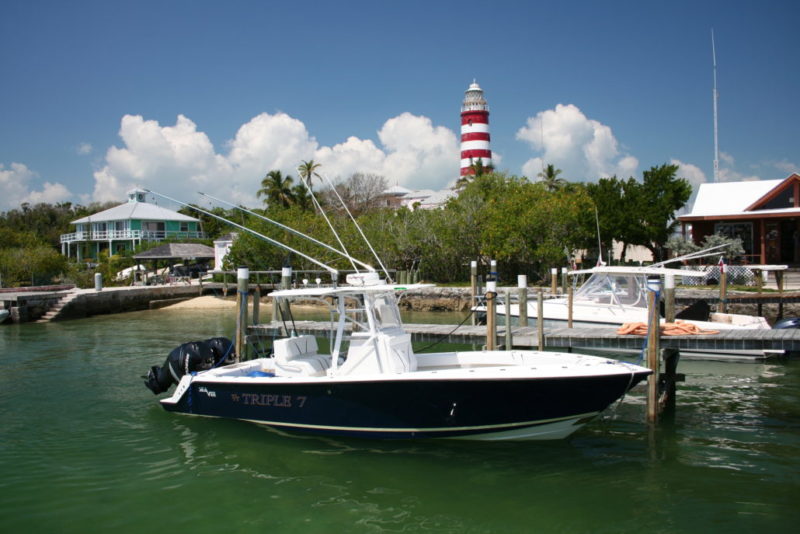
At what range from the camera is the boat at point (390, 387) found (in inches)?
344

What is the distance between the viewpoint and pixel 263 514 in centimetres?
765

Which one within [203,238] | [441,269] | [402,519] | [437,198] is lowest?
[402,519]

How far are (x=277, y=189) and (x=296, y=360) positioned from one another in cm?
4886

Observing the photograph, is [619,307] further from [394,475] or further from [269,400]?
[269,400]

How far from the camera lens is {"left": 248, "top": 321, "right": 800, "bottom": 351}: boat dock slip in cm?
1041

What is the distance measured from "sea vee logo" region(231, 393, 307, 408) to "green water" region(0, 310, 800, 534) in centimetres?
69

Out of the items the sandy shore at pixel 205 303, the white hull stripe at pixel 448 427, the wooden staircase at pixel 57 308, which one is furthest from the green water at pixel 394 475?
the sandy shore at pixel 205 303

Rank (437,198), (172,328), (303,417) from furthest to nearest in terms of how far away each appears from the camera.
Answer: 1. (437,198)
2. (172,328)
3. (303,417)

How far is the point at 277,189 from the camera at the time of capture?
57656 millimetres

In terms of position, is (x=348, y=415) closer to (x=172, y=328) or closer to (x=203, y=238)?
(x=172, y=328)

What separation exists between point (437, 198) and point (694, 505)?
66.9 meters

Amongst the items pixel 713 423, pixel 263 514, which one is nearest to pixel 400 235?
pixel 713 423

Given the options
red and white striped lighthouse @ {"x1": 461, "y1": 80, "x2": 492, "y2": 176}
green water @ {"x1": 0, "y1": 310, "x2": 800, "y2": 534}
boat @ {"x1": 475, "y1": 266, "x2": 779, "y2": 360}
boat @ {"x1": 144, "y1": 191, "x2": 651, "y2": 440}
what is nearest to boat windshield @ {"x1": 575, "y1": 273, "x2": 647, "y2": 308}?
boat @ {"x1": 475, "y1": 266, "x2": 779, "y2": 360}

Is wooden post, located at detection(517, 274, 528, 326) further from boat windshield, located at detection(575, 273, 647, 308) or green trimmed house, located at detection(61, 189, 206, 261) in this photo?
green trimmed house, located at detection(61, 189, 206, 261)
